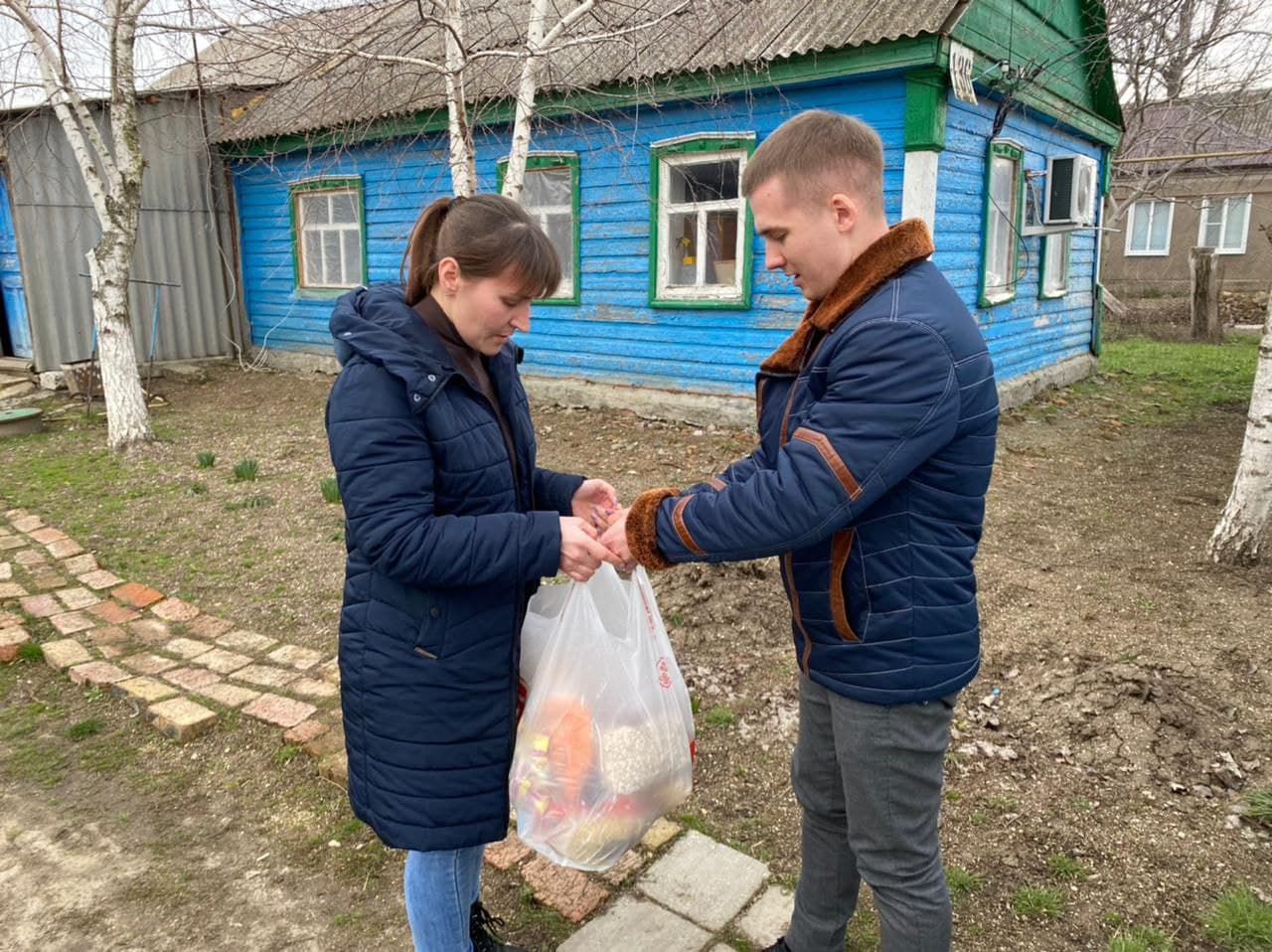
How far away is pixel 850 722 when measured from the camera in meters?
1.77

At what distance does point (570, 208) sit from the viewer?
9.66 metres

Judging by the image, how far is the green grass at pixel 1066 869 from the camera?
2.54 m

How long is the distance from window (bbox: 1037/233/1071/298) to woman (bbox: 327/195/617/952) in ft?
32.8

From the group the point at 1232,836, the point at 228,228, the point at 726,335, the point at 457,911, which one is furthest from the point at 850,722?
the point at 228,228

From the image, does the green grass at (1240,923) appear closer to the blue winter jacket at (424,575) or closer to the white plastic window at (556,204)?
the blue winter jacket at (424,575)

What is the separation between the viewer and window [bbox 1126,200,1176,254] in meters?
24.9

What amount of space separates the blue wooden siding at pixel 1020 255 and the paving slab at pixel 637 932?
6.59m

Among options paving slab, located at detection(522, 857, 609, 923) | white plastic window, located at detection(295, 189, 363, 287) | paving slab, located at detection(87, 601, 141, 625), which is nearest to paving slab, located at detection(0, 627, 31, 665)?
paving slab, located at detection(87, 601, 141, 625)

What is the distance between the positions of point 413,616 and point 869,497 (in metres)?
0.91

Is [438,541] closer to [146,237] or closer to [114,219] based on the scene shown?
[114,219]

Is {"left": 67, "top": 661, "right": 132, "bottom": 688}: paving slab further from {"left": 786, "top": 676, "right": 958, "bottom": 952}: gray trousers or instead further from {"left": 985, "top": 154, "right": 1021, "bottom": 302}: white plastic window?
{"left": 985, "top": 154, "right": 1021, "bottom": 302}: white plastic window

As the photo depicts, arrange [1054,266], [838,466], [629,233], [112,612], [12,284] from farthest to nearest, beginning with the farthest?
[12,284] → [1054,266] → [629,233] → [112,612] → [838,466]

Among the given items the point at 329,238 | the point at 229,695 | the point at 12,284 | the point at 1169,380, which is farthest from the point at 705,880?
the point at 12,284

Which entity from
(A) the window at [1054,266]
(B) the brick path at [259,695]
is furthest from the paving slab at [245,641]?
(A) the window at [1054,266]
